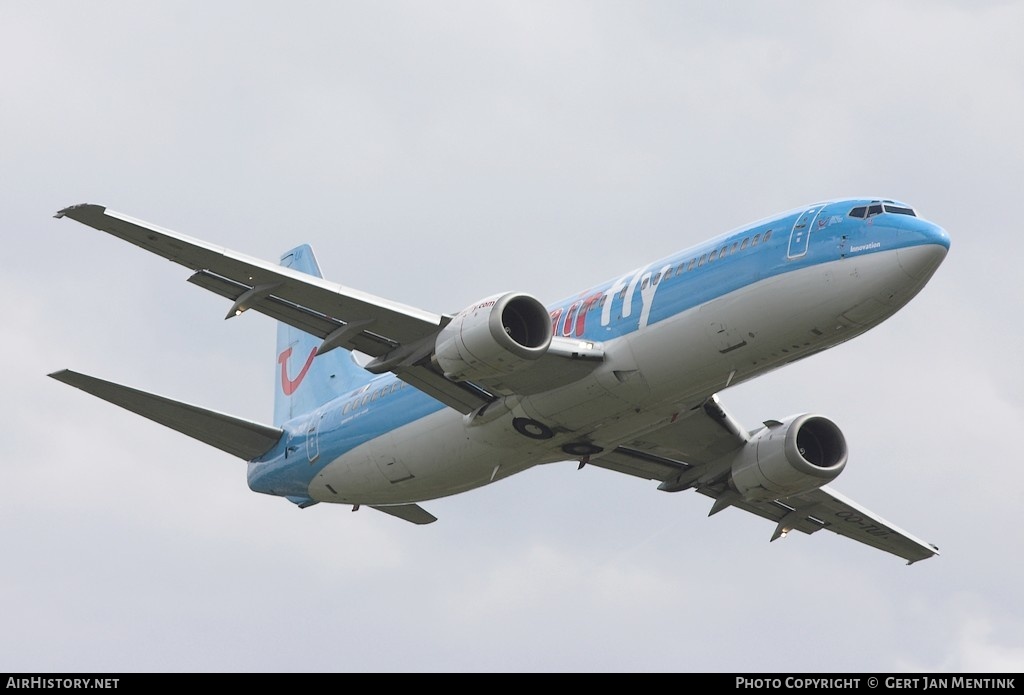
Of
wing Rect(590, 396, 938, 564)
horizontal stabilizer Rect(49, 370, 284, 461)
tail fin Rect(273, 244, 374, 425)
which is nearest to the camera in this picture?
horizontal stabilizer Rect(49, 370, 284, 461)

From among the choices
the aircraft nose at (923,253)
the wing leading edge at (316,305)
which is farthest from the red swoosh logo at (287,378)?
the aircraft nose at (923,253)

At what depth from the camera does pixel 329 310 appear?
1417 inches

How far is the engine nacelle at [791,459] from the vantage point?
135 feet

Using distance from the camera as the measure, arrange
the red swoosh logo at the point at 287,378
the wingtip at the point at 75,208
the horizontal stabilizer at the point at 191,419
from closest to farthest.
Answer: the wingtip at the point at 75,208 → the horizontal stabilizer at the point at 191,419 → the red swoosh logo at the point at 287,378

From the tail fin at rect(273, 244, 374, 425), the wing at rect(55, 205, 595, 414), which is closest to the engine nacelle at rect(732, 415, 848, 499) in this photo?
the wing at rect(55, 205, 595, 414)

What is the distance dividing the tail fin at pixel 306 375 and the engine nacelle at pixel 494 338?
40.1ft

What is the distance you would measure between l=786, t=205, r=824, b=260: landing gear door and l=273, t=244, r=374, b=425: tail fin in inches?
654

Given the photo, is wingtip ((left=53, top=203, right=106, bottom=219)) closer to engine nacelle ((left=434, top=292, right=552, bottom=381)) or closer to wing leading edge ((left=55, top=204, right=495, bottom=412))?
wing leading edge ((left=55, top=204, right=495, bottom=412))

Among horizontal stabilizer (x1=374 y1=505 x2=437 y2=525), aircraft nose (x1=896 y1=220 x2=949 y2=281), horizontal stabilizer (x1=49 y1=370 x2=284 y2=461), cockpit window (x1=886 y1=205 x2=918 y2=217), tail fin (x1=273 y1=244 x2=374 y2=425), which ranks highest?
tail fin (x1=273 y1=244 x2=374 y2=425)

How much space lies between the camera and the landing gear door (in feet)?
111

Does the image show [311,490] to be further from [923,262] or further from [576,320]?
[923,262]

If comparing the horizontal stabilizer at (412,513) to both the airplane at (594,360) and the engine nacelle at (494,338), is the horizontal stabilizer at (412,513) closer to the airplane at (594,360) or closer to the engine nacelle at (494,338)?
the airplane at (594,360)

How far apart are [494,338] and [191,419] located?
11734 millimetres

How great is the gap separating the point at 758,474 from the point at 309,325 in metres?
12.9
